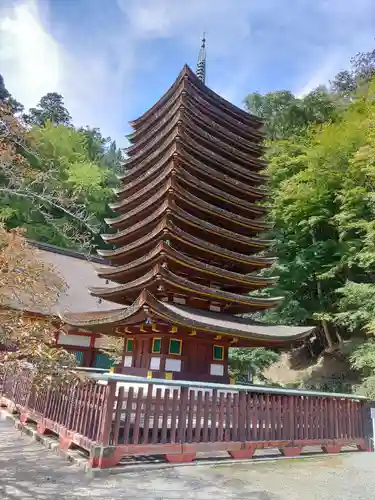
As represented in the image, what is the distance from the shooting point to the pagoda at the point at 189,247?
32.1ft

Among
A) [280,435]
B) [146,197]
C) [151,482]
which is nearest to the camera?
[151,482]

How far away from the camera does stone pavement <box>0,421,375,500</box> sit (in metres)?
4.24

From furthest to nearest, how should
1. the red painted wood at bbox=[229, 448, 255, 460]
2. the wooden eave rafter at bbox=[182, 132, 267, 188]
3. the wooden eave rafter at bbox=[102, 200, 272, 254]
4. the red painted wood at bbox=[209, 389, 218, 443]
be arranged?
the wooden eave rafter at bbox=[182, 132, 267, 188] < the wooden eave rafter at bbox=[102, 200, 272, 254] < the red painted wood at bbox=[229, 448, 255, 460] < the red painted wood at bbox=[209, 389, 218, 443]

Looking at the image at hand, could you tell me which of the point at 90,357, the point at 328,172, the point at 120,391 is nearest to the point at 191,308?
the point at 120,391

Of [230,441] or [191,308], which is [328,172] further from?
[230,441]

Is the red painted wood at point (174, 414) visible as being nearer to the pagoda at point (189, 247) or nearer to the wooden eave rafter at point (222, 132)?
the pagoda at point (189, 247)

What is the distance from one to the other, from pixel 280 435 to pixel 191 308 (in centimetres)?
442

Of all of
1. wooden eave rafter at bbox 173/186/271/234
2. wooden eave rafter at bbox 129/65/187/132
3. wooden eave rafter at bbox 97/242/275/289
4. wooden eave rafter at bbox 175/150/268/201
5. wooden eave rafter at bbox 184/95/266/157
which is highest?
wooden eave rafter at bbox 129/65/187/132

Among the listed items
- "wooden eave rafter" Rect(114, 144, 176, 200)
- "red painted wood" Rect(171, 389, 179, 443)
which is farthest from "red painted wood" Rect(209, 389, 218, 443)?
"wooden eave rafter" Rect(114, 144, 176, 200)

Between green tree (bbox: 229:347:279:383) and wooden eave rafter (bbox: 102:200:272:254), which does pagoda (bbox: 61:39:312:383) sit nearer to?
wooden eave rafter (bbox: 102:200:272:254)

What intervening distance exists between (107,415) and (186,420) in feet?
4.69

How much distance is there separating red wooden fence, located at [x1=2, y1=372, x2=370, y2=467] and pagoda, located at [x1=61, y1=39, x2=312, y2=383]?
2.58 metres

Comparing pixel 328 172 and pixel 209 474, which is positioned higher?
pixel 328 172

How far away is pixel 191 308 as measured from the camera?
10484 millimetres
